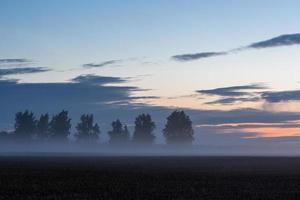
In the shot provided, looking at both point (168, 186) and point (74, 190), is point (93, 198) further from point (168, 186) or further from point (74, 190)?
point (168, 186)

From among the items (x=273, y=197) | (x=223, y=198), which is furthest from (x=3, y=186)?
(x=273, y=197)

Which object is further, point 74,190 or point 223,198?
point 74,190

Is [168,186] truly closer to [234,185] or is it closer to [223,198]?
[234,185]

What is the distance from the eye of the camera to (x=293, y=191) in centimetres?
3888

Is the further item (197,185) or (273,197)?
(197,185)

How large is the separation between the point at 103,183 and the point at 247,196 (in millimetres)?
13679

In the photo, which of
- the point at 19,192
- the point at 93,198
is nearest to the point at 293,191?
the point at 93,198

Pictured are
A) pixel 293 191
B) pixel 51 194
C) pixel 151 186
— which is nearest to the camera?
pixel 51 194

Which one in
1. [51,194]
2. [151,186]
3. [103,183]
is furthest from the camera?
[103,183]

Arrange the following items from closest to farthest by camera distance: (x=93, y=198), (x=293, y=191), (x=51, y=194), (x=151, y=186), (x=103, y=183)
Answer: (x=93, y=198)
(x=51, y=194)
(x=293, y=191)
(x=151, y=186)
(x=103, y=183)

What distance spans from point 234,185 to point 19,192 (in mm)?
16262

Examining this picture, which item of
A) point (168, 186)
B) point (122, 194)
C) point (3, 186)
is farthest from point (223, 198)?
point (3, 186)

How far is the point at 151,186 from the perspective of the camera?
42.4 meters

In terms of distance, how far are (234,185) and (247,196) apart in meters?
8.75
